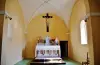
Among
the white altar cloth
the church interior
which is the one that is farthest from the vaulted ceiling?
the white altar cloth

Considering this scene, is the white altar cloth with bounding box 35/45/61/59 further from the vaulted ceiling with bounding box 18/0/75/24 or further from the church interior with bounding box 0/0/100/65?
the vaulted ceiling with bounding box 18/0/75/24

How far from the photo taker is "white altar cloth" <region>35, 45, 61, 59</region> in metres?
Result: 9.15

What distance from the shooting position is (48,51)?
9.26m

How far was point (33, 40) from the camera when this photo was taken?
1117 cm

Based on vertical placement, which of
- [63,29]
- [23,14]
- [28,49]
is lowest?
[28,49]

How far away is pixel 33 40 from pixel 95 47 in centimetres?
699

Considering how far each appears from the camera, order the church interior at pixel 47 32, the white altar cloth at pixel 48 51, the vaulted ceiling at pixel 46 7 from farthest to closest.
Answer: the vaulted ceiling at pixel 46 7
the white altar cloth at pixel 48 51
the church interior at pixel 47 32

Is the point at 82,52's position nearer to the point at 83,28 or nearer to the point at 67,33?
the point at 83,28

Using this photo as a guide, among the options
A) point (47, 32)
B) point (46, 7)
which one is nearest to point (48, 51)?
point (47, 32)

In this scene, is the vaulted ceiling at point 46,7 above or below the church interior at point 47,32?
above

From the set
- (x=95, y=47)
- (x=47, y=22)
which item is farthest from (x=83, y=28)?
(x=47, y=22)

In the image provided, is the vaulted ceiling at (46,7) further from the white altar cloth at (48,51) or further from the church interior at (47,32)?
the white altar cloth at (48,51)

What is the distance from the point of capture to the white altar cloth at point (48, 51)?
30.0ft

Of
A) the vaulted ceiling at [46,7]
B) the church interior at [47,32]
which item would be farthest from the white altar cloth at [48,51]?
the vaulted ceiling at [46,7]
